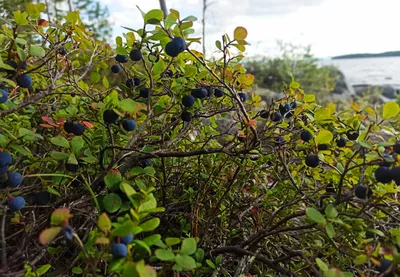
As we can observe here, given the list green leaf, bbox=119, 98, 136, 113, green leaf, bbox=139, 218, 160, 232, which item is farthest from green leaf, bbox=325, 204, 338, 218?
green leaf, bbox=119, 98, 136, 113

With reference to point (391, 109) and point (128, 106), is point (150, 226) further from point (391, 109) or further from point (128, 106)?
point (391, 109)

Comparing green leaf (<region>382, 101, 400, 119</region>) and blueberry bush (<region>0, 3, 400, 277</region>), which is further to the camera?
green leaf (<region>382, 101, 400, 119</region>)

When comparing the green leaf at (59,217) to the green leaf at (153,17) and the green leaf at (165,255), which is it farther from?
the green leaf at (153,17)

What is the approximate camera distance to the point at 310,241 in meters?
1.09

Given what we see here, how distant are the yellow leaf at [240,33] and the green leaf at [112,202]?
51 centimetres

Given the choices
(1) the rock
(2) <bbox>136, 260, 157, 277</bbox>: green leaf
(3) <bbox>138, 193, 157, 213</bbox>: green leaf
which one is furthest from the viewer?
(1) the rock

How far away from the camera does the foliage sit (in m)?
10.0

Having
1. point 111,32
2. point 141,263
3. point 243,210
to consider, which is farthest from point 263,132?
point 111,32

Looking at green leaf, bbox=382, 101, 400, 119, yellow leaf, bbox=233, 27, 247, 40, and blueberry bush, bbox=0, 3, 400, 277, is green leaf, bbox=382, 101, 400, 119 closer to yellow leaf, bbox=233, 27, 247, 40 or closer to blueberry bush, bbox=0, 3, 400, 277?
blueberry bush, bbox=0, 3, 400, 277

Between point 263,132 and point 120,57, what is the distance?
49 cm

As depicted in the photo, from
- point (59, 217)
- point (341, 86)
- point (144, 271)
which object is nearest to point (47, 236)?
point (59, 217)

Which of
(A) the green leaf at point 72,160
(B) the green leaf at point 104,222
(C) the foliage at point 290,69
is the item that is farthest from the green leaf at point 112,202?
(C) the foliage at point 290,69

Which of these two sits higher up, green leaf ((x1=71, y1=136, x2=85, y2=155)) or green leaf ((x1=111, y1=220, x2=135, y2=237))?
green leaf ((x1=71, y1=136, x2=85, y2=155))

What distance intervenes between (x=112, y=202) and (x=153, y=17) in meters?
0.43
